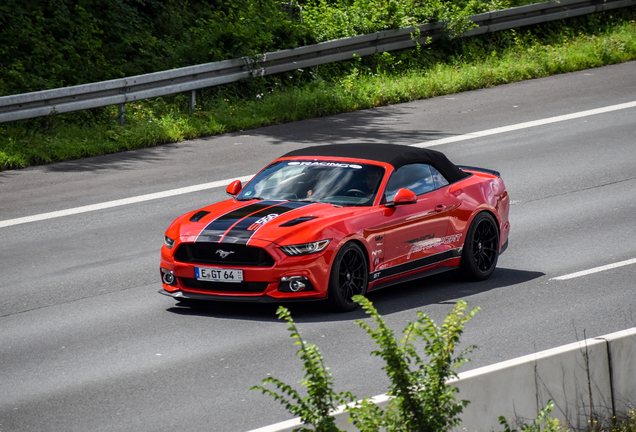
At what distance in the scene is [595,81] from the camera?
21.3 metres

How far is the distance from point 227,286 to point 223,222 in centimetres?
65

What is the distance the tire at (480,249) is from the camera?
34.8 feet

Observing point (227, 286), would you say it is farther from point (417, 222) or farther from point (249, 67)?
point (249, 67)

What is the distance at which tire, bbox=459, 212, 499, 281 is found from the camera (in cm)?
1061

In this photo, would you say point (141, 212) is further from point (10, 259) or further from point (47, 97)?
point (47, 97)

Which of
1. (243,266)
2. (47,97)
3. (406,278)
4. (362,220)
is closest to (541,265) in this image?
(406,278)

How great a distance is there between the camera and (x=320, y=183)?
10.1 meters

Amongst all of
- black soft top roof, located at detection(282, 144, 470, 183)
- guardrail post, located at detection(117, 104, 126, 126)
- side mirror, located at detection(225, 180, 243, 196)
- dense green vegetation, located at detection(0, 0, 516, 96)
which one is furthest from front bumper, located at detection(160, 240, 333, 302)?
dense green vegetation, located at detection(0, 0, 516, 96)

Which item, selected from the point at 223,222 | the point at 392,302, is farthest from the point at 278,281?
the point at 392,302

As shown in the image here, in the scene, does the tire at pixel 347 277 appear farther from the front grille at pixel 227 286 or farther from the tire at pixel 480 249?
the tire at pixel 480 249

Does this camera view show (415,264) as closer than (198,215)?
No

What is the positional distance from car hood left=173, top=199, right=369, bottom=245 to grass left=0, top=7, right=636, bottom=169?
24.1 feet

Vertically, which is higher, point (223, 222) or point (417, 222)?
point (223, 222)

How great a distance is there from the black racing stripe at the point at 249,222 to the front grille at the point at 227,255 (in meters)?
0.07
